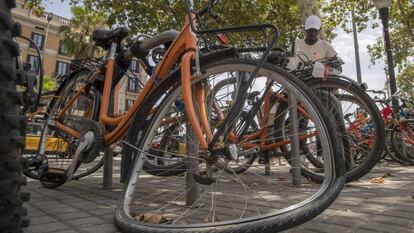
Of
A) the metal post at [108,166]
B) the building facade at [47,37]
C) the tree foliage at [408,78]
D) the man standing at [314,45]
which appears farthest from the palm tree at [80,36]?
the tree foliage at [408,78]

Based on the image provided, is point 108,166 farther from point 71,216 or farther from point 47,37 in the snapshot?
point 47,37

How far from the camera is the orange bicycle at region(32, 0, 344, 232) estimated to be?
5.03 ft

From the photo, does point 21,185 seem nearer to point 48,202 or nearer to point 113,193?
point 48,202

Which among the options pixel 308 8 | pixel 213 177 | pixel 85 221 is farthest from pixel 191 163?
pixel 308 8

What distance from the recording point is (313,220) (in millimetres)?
2111

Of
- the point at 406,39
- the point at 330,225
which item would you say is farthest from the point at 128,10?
the point at 406,39

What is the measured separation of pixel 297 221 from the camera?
1367mm

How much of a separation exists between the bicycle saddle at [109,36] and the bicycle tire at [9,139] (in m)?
2.05

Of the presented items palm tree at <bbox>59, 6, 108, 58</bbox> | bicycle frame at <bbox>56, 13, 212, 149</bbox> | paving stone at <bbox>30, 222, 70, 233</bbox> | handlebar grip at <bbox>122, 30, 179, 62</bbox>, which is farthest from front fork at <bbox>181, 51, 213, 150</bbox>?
palm tree at <bbox>59, 6, 108, 58</bbox>

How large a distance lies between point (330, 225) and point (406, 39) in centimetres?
2265

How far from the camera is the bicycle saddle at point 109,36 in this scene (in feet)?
10.3

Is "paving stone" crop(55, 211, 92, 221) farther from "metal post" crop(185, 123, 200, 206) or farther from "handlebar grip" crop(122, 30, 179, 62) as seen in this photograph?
"handlebar grip" crop(122, 30, 179, 62)

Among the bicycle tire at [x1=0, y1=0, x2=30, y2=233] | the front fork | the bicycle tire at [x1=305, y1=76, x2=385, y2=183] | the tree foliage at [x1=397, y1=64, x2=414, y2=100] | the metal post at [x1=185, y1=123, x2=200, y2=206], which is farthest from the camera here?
the tree foliage at [x1=397, y1=64, x2=414, y2=100]

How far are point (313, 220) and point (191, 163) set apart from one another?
81 cm
